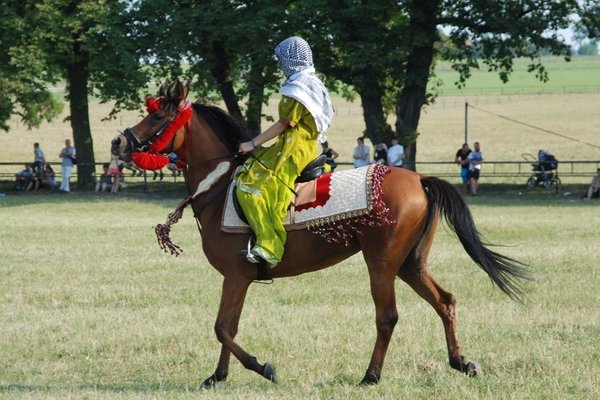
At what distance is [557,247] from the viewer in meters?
18.8

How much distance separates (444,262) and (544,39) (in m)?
19.4

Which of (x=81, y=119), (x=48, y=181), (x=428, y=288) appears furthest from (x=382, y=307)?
(x=81, y=119)

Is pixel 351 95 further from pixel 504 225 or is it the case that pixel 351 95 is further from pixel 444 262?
pixel 444 262

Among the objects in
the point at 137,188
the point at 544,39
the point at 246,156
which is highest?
the point at 544,39

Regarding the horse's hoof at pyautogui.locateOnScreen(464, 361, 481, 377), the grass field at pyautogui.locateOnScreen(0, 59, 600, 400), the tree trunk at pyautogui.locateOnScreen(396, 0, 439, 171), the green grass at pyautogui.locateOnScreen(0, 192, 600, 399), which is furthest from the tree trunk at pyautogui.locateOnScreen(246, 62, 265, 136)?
the horse's hoof at pyautogui.locateOnScreen(464, 361, 481, 377)

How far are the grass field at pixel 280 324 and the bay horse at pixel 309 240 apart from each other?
361 mm

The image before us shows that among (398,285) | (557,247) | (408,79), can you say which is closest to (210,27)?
(408,79)

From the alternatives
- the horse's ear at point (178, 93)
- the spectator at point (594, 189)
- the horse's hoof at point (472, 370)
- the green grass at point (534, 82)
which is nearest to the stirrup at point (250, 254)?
the horse's ear at point (178, 93)

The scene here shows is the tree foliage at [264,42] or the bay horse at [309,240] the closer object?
the bay horse at [309,240]

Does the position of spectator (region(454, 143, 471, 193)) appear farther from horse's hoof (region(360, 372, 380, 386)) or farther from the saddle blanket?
horse's hoof (region(360, 372, 380, 386))

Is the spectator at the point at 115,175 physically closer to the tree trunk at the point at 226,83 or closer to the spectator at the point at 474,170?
the tree trunk at the point at 226,83

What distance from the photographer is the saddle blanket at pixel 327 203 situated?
28.8 feet

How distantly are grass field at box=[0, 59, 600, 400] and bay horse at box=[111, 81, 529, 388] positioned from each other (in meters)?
0.36

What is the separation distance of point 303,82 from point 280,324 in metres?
3.22
